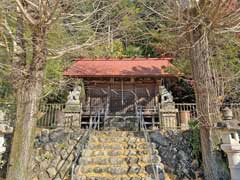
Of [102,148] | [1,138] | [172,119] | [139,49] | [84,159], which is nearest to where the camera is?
[1,138]

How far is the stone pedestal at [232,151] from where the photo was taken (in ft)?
15.7

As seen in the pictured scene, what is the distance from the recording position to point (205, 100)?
445cm

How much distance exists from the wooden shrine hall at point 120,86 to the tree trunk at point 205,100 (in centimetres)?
616

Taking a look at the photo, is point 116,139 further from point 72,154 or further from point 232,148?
point 232,148

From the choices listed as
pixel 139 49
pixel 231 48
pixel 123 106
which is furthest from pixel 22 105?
pixel 139 49

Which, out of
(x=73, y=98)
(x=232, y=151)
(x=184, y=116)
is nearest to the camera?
(x=232, y=151)

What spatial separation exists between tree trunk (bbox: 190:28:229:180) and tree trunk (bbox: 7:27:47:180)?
3.06m

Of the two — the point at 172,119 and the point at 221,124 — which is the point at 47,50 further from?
the point at 172,119

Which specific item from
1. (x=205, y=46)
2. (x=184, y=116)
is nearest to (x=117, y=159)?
(x=205, y=46)

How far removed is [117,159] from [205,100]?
2.78m

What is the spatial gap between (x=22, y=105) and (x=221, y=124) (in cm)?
378

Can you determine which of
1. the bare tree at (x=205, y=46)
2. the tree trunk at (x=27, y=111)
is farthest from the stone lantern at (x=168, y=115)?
the tree trunk at (x=27, y=111)

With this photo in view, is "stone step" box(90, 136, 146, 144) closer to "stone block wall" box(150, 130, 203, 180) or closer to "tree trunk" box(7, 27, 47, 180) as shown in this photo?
"stone block wall" box(150, 130, 203, 180)

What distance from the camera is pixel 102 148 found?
6.50 meters
